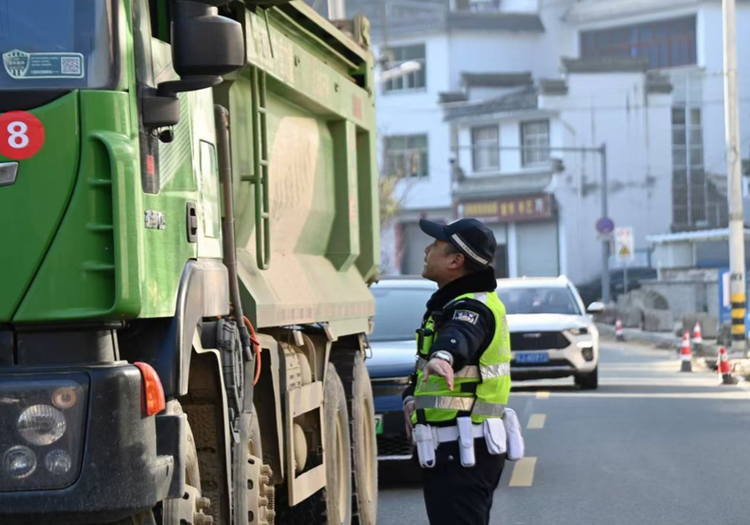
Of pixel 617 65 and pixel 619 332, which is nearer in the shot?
pixel 619 332

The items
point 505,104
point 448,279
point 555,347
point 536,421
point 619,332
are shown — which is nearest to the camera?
point 448,279

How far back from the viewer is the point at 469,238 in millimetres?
6586

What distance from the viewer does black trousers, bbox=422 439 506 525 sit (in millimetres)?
6410

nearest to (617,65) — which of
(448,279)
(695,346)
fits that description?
(695,346)

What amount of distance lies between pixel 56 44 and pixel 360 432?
5.16 metres

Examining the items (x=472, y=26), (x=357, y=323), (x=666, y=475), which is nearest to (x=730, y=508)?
(x=666, y=475)

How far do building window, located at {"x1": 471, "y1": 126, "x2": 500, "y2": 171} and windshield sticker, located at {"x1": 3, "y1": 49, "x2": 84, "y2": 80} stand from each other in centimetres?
6284

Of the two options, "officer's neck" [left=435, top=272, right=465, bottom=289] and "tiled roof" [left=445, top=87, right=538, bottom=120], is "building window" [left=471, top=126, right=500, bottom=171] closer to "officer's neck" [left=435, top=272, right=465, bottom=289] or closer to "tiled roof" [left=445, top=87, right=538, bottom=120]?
"tiled roof" [left=445, top=87, right=538, bottom=120]

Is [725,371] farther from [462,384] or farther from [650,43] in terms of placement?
[650,43]

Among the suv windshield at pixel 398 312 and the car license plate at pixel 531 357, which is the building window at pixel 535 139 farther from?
the suv windshield at pixel 398 312

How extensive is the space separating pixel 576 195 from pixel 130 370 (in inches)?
2445

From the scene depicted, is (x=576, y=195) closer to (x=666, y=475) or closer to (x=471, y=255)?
(x=666, y=475)

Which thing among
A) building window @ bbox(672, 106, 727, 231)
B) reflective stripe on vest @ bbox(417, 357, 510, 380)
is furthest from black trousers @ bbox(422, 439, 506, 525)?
building window @ bbox(672, 106, 727, 231)

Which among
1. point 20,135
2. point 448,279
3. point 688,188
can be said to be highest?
point 688,188
